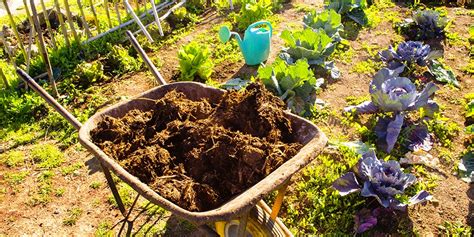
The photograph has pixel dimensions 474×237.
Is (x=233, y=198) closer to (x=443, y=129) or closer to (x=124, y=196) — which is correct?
(x=124, y=196)

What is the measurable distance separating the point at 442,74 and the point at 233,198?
361 cm

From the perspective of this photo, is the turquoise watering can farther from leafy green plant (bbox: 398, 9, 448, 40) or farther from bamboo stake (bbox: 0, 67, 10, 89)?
bamboo stake (bbox: 0, 67, 10, 89)

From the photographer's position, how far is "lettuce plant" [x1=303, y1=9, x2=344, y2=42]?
5051 mm

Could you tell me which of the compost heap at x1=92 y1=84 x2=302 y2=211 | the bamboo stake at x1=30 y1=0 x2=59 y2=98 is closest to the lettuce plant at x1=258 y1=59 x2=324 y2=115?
the compost heap at x1=92 y1=84 x2=302 y2=211

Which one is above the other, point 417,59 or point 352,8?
point 352,8

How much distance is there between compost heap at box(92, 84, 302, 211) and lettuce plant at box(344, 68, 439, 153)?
166 centimetres

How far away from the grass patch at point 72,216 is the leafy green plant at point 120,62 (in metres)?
2.09

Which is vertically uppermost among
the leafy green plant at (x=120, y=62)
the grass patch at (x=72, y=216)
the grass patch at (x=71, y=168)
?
the leafy green plant at (x=120, y=62)

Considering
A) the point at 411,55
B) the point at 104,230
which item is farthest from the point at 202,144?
the point at 411,55

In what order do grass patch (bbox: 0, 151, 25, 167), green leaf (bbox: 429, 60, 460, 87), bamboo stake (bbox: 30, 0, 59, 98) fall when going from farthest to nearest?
green leaf (bbox: 429, 60, 460, 87), bamboo stake (bbox: 30, 0, 59, 98), grass patch (bbox: 0, 151, 25, 167)

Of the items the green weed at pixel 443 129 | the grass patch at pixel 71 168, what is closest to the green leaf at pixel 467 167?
the green weed at pixel 443 129

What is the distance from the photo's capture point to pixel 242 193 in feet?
6.70

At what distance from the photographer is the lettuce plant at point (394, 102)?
3.68m

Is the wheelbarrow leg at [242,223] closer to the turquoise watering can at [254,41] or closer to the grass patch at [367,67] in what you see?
the turquoise watering can at [254,41]
